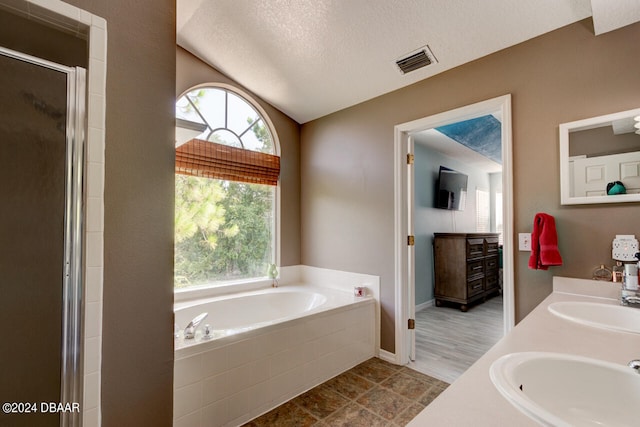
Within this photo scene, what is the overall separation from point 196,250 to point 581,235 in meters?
2.86

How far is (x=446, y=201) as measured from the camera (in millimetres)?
4590

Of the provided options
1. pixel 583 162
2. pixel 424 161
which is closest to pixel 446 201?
pixel 424 161

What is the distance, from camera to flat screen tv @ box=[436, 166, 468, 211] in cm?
454

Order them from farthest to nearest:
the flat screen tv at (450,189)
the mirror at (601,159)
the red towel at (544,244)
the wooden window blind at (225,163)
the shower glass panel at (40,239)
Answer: the flat screen tv at (450,189) < the wooden window blind at (225,163) < the red towel at (544,244) < the mirror at (601,159) < the shower glass panel at (40,239)

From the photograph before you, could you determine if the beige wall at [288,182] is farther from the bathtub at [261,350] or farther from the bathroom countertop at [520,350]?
the bathroom countertop at [520,350]

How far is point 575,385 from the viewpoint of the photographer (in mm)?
775

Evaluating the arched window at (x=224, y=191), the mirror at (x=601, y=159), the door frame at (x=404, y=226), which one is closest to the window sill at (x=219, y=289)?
the arched window at (x=224, y=191)

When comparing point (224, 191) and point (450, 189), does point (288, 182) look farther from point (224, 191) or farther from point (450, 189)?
point (450, 189)

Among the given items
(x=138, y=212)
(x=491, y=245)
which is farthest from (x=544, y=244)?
(x=491, y=245)

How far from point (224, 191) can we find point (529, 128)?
2552 millimetres

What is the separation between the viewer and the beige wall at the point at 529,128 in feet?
5.32

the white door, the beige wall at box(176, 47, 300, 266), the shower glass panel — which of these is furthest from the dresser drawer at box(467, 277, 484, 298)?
the shower glass panel

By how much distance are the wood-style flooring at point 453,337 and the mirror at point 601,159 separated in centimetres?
161

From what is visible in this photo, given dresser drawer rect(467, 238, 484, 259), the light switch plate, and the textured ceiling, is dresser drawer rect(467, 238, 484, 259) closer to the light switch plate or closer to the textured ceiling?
the light switch plate
